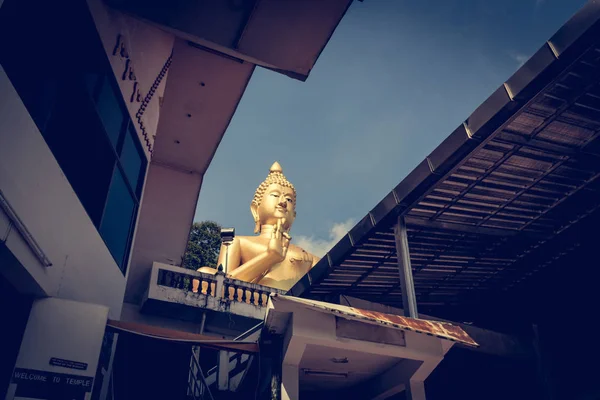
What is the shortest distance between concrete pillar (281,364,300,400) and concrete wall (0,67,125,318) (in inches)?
108

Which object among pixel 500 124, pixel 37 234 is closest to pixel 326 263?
pixel 500 124

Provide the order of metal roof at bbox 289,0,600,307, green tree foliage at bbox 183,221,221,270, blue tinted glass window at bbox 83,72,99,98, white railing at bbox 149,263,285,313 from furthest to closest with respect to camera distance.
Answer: green tree foliage at bbox 183,221,221,270 → white railing at bbox 149,263,285,313 → blue tinted glass window at bbox 83,72,99,98 → metal roof at bbox 289,0,600,307

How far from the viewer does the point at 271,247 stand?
51.0 feet

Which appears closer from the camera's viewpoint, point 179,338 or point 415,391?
point 179,338

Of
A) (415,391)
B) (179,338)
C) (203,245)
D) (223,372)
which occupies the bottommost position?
(415,391)

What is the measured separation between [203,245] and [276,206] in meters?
5.95

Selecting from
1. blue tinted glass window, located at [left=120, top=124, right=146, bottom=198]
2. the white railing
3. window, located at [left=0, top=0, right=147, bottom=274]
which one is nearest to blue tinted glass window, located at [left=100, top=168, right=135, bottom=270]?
window, located at [left=0, top=0, right=147, bottom=274]

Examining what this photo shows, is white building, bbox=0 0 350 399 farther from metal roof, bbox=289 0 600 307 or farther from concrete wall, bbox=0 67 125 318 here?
metal roof, bbox=289 0 600 307

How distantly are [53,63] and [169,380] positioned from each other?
4.60m

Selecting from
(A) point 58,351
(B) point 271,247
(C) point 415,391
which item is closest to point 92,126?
(A) point 58,351

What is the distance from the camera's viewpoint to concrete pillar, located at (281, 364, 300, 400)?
6195 mm

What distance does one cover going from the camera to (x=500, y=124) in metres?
5.74

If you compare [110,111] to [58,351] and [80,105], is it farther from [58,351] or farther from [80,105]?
[58,351]

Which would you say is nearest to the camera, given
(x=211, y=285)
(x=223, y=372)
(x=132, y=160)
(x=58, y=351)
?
(x=58, y=351)
